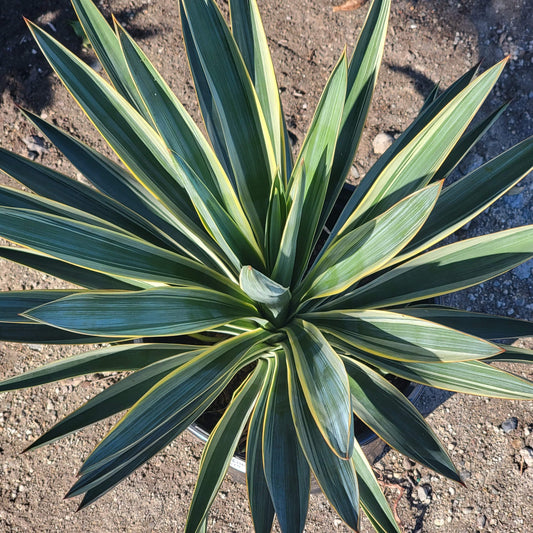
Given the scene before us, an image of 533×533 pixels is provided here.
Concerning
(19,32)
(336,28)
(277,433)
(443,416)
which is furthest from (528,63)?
(19,32)

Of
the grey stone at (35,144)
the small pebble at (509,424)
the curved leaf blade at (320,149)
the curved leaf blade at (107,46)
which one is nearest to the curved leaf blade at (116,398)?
the curved leaf blade at (320,149)

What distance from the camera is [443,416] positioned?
1.91 meters

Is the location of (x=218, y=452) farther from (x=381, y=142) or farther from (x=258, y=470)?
(x=381, y=142)

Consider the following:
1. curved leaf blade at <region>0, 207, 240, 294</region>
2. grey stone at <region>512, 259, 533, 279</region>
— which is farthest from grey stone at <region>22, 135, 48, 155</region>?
grey stone at <region>512, 259, 533, 279</region>

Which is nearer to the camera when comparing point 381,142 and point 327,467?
point 327,467

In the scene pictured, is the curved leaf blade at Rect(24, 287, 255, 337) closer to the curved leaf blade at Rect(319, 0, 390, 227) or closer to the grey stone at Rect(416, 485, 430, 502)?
the curved leaf blade at Rect(319, 0, 390, 227)

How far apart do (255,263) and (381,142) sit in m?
1.13

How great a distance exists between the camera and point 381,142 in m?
2.04

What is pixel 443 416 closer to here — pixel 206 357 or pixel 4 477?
pixel 206 357

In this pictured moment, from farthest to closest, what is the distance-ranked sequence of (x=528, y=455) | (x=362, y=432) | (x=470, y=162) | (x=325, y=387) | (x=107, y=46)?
(x=470, y=162) < (x=528, y=455) < (x=362, y=432) < (x=107, y=46) < (x=325, y=387)

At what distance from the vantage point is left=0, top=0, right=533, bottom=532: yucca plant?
91cm

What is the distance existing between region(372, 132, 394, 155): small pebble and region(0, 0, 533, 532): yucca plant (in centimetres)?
81

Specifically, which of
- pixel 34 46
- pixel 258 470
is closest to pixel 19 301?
pixel 258 470

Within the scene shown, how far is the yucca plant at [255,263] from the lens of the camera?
91cm
